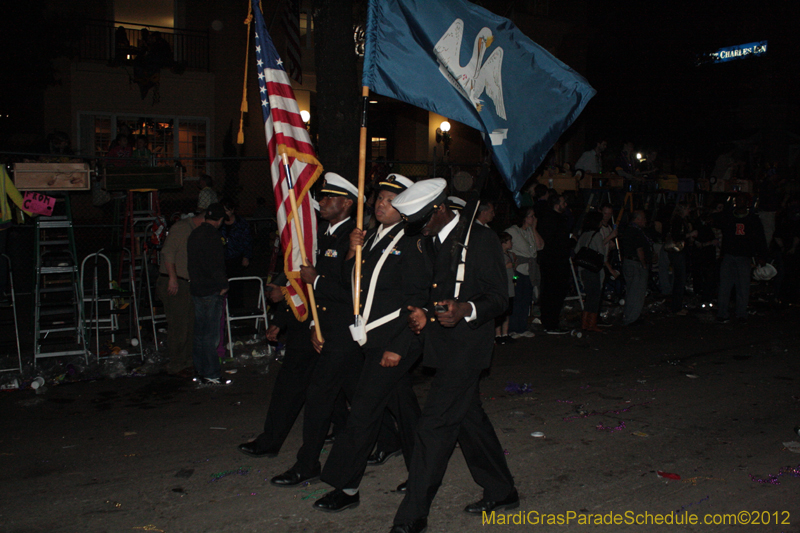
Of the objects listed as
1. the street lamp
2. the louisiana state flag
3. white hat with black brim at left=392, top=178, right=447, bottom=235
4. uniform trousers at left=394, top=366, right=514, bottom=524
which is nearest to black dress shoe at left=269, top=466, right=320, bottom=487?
uniform trousers at left=394, top=366, right=514, bottom=524

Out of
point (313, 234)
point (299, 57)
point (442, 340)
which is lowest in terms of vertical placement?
point (442, 340)

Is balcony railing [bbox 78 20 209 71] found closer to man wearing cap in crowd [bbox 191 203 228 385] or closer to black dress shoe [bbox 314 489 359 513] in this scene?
man wearing cap in crowd [bbox 191 203 228 385]

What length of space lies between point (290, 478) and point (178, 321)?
370cm

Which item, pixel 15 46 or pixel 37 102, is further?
pixel 37 102

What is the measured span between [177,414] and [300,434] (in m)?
1.36

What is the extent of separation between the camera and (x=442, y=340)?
425 centimetres

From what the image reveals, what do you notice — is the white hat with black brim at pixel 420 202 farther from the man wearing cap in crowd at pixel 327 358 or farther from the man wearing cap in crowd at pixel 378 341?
the man wearing cap in crowd at pixel 327 358

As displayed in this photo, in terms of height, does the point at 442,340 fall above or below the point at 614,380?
above

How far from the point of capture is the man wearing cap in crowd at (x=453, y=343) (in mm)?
4109

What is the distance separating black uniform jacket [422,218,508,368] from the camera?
4.20 m

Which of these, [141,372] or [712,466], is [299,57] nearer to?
[141,372]

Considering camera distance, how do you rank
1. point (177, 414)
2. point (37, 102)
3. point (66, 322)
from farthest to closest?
point (37, 102) < point (66, 322) < point (177, 414)

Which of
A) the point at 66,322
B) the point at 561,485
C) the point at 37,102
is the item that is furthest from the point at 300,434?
the point at 37,102

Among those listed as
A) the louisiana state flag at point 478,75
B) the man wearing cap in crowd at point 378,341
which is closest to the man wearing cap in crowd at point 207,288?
the louisiana state flag at point 478,75
